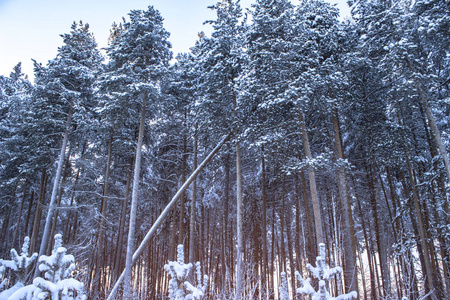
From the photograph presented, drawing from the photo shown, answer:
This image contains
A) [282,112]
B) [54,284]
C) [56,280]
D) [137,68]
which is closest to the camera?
[54,284]

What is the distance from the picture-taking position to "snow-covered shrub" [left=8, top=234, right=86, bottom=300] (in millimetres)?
4410

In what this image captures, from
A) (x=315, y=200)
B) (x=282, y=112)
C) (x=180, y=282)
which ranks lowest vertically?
(x=180, y=282)

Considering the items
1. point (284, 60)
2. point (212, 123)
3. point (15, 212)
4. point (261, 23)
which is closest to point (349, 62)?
point (284, 60)

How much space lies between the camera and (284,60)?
11586mm

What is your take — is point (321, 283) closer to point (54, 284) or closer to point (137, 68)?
point (54, 284)

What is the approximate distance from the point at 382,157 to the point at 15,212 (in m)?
32.3

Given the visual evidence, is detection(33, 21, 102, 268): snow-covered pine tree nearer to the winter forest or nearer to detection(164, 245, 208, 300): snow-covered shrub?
the winter forest

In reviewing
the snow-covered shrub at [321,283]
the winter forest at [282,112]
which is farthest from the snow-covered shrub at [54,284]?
the winter forest at [282,112]

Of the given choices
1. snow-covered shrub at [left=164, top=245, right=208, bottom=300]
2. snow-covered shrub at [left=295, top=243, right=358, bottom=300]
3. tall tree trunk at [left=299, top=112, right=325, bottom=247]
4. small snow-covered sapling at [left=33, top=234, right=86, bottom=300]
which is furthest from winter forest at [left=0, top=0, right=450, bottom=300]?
snow-covered shrub at [left=295, top=243, right=358, bottom=300]

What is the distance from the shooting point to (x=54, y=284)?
4574 millimetres

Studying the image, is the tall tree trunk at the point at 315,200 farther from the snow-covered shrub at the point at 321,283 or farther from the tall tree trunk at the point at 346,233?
the snow-covered shrub at the point at 321,283

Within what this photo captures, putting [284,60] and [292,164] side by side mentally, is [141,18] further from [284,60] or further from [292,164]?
[292,164]

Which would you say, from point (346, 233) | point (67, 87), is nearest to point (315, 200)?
point (346, 233)

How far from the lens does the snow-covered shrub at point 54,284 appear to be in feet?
14.5
